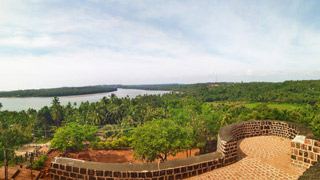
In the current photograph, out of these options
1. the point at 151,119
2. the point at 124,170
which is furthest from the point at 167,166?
the point at 151,119

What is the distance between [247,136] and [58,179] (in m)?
7.42

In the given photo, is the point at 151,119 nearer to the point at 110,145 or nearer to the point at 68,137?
the point at 110,145

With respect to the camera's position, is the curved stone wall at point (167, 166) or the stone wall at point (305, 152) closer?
the curved stone wall at point (167, 166)

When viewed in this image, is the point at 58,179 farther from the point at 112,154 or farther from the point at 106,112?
the point at 106,112

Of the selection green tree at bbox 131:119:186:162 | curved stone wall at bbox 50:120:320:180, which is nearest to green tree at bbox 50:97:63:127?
green tree at bbox 131:119:186:162

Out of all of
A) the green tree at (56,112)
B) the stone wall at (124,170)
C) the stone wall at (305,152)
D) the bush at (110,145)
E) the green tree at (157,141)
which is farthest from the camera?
the green tree at (56,112)

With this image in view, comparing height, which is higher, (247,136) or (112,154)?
(247,136)

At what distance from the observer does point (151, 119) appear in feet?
112

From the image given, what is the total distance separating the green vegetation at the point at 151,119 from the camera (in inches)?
503

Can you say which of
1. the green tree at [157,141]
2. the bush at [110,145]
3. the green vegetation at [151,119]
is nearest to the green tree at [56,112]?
the green vegetation at [151,119]

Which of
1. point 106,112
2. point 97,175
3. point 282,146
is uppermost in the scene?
point 97,175

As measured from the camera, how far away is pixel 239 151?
20.2 ft

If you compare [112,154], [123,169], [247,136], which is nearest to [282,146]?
[247,136]

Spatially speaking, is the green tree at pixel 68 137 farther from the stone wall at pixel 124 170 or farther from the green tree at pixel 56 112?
the green tree at pixel 56 112
